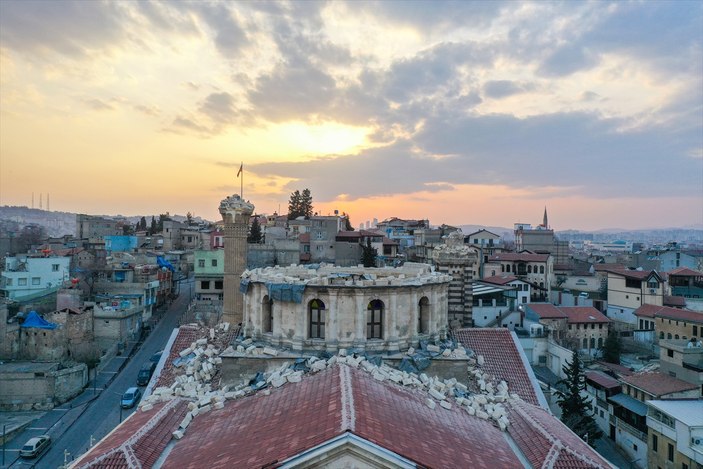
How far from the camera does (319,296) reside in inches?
921

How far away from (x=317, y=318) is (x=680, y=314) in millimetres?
41872

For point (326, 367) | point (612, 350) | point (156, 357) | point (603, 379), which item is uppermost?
point (326, 367)

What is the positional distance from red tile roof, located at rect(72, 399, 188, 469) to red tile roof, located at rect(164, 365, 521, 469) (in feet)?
2.20

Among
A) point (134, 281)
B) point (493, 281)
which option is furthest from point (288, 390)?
point (134, 281)

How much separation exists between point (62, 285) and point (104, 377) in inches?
728

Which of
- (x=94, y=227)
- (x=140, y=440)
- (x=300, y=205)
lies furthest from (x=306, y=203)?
(x=140, y=440)

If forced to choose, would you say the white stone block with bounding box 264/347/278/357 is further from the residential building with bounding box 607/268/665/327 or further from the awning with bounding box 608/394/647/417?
the residential building with bounding box 607/268/665/327

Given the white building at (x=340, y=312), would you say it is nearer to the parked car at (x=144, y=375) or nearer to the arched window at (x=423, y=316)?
the arched window at (x=423, y=316)

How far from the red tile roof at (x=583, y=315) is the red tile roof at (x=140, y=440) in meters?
44.8

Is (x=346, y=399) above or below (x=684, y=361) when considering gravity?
above

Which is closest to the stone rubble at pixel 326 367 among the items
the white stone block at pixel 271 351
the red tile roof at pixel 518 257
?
the white stone block at pixel 271 351

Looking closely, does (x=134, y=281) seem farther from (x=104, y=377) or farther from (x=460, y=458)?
(x=460, y=458)

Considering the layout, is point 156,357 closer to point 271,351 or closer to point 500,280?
point 271,351

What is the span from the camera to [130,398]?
38656mm
